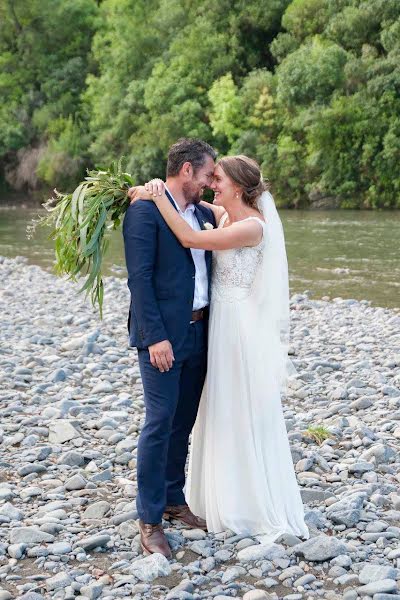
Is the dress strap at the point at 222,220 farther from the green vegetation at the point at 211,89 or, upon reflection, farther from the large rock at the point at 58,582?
the green vegetation at the point at 211,89

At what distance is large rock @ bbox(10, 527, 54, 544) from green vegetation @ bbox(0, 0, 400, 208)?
110 feet

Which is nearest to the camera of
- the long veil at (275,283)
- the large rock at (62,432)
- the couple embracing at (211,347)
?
the couple embracing at (211,347)

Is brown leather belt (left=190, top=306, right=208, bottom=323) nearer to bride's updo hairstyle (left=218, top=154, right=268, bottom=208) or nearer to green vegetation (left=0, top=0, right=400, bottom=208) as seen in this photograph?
bride's updo hairstyle (left=218, top=154, right=268, bottom=208)

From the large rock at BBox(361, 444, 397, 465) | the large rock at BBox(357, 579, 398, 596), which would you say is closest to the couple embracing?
the large rock at BBox(357, 579, 398, 596)

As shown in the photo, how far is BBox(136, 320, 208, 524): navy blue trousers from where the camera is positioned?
14.1 feet

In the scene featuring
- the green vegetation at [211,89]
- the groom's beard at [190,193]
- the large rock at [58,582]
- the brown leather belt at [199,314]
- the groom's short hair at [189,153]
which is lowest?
the large rock at [58,582]

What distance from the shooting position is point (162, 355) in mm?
4246

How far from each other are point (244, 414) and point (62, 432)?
6.82 feet

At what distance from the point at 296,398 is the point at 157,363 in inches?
137

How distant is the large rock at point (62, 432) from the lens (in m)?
6.14

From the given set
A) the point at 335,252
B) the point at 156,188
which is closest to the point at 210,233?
the point at 156,188

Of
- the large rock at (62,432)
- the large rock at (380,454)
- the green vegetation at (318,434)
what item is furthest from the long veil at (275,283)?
the large rock at (62,432)

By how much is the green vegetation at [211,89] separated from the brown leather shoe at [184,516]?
33.0m

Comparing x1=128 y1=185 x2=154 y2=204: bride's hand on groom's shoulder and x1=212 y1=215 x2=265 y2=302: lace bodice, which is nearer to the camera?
x1=128 y1=185 x2=154 y2=204: bride's hand on groom's shoulder
